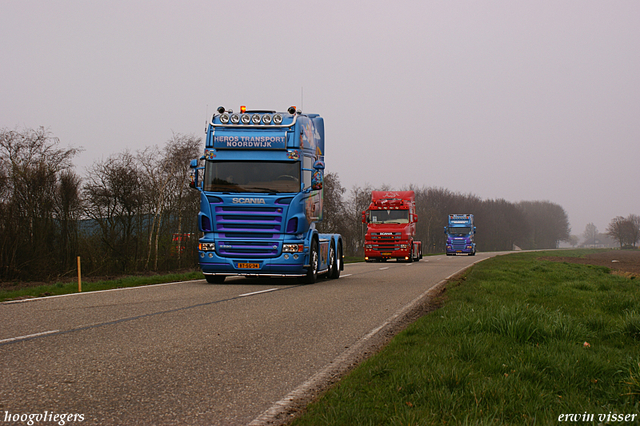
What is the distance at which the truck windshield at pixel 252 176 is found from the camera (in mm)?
13852

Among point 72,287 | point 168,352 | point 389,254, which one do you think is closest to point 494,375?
point 168,352

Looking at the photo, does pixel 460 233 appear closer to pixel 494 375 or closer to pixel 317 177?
pixel 317 177

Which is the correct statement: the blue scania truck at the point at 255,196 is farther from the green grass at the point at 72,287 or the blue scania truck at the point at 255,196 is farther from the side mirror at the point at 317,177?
the green grass at the point at 72,287

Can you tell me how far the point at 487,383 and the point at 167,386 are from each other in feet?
8.47

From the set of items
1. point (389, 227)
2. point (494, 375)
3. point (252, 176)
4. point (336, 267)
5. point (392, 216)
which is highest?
point (252, 176)

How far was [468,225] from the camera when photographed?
5372cm

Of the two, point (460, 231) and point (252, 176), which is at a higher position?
point (252, 176)

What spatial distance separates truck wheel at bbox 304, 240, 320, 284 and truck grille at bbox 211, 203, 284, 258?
1308 millimetres

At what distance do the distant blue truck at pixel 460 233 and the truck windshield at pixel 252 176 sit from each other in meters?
41.5

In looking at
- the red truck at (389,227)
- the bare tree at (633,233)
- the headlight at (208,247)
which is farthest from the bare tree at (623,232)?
the headlight at (208,247)

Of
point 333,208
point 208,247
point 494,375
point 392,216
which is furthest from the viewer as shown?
point 333,208

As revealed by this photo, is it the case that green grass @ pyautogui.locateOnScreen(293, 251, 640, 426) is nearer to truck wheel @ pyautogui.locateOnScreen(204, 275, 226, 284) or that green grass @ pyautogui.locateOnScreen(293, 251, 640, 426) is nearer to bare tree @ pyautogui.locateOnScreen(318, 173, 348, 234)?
truck wheel @ pyautogui.locateOnScreen(204, 275, 226, 284)

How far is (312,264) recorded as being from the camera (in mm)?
14781

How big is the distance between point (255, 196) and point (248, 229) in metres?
0.89
